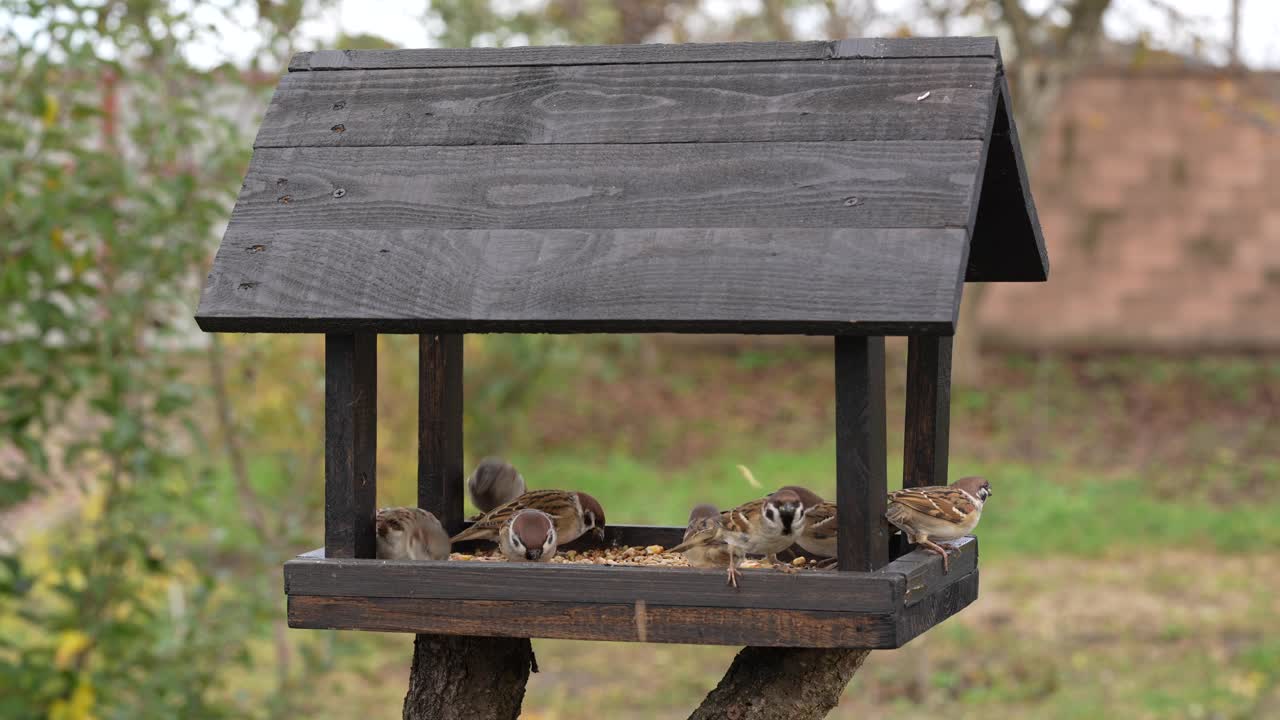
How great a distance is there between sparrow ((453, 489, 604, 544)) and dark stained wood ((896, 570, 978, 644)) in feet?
2.64

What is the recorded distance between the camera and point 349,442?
9.86 ft

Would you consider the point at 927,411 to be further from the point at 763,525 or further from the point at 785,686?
the point at 763,525

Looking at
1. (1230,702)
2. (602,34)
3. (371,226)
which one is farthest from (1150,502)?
(371,226)

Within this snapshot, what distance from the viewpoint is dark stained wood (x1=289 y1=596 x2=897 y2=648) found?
2678 millimetres

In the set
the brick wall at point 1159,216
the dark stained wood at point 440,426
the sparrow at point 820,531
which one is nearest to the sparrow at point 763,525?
the sparrow at point 820,531

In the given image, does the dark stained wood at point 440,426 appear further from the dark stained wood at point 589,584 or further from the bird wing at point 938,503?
the bird wing at point 938,503

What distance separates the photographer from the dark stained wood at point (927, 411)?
362cm

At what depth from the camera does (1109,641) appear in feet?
26.8

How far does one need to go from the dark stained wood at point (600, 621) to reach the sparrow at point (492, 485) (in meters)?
0.92

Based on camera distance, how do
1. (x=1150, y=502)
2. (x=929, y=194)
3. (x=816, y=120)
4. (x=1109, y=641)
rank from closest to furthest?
(x=929, y=194) < (x=816, y=120) < (x=1109, y=641) < (x=1150, y=502)

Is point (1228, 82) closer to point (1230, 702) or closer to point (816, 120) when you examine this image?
point (1230, 702)

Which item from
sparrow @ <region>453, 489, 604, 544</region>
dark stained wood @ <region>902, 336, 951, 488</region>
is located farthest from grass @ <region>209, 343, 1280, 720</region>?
dark stained wood @ <region>902, 336, 951, 488</region>

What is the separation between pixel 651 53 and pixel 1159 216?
485 inches

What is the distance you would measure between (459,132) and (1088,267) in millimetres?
12310
